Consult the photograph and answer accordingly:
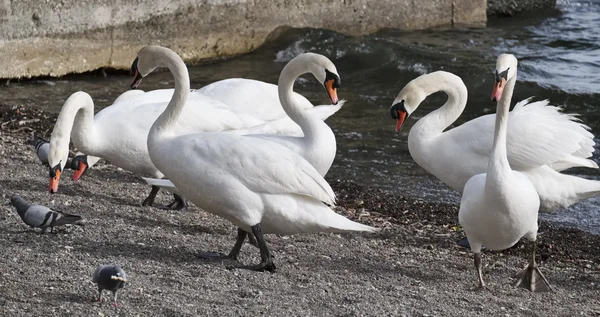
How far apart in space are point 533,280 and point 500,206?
72cm

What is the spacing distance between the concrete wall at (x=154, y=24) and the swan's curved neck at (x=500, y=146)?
26.6 ft

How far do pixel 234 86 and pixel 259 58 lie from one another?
671cm

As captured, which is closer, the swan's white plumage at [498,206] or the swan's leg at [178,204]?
the swan's white plumage at [498,206]

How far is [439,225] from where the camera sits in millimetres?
7820

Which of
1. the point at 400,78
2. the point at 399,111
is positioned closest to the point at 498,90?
the point at 399,111

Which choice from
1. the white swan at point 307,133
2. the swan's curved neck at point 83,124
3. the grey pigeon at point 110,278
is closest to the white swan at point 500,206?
the white swan at point 307,133

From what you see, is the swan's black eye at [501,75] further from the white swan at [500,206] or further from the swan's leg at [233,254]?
the swan's leg at [233,254]

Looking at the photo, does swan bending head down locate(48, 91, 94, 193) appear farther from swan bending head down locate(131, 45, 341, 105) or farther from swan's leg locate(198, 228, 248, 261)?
swan's leg locate(198, 228, 248, 261)

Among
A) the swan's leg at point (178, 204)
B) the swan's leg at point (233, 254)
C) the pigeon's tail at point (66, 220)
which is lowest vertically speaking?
the swan's leg at point (178, 204)

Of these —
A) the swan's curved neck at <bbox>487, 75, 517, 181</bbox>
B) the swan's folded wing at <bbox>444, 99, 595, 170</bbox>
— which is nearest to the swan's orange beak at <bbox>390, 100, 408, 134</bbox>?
the swan's folded wing at <bbox>444, 99, 595, 170</bbox>

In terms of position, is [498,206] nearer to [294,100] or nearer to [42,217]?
[294,100]

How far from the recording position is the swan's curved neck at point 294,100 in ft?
21.9

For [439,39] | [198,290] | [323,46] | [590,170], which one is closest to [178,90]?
[198,290]

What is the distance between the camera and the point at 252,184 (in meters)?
5.74
